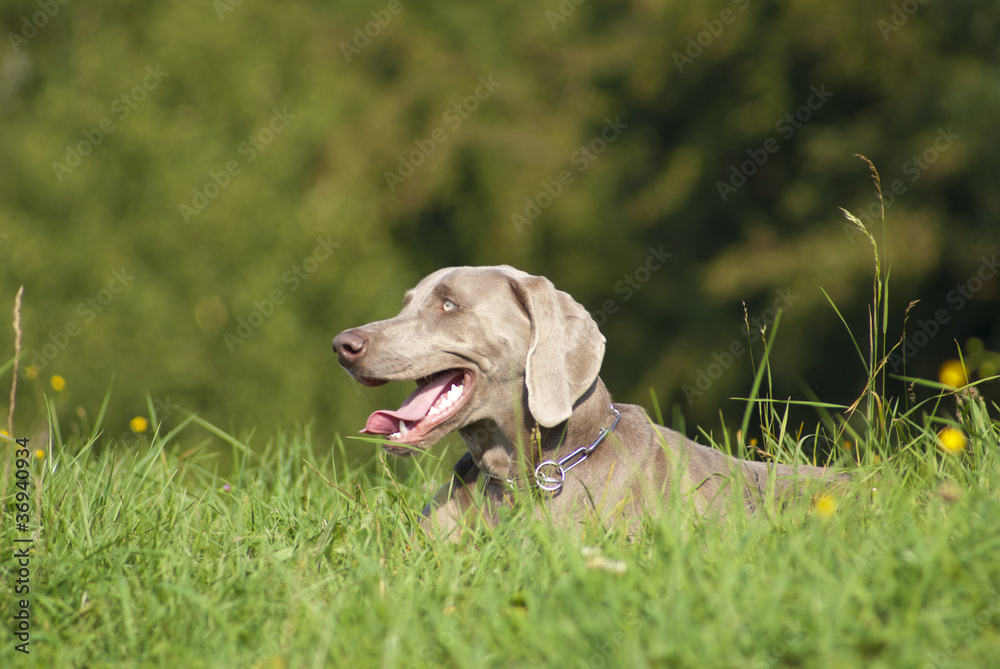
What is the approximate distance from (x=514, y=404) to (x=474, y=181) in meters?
10.7

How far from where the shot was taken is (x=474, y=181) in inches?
540

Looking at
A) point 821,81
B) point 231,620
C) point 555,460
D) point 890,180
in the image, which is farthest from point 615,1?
point 231,620

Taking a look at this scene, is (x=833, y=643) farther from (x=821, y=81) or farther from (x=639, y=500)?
(x=821, y=81)

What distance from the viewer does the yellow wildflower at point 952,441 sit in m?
2.93

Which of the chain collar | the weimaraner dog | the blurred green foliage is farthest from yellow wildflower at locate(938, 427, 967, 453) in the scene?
the blurred green foliage

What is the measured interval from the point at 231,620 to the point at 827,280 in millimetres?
8177

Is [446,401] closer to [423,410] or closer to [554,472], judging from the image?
[423,410]

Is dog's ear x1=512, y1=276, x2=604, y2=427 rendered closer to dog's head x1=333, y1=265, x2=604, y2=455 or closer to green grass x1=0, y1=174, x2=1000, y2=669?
dog's head x1=333, y1=265, x2=604, y2=455

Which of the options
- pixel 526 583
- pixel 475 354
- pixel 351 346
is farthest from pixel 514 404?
pixel 526 583

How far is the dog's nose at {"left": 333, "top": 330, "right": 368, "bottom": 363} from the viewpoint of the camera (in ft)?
10.8

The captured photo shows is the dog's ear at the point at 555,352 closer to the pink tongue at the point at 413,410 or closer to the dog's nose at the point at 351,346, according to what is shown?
the pink tongue at the point at 413,410

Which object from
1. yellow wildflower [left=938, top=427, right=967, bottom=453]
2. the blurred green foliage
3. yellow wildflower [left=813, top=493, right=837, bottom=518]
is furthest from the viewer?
the blurred green foliage

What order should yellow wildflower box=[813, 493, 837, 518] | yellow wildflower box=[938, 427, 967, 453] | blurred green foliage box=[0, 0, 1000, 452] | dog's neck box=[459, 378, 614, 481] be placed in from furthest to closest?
1. blurred green foliage box=[0, 0, 1000, 452]
2. dog's neck box=[459, 378, 614, 481]
3. yellow wildflower box=[938, 427, 967, 453]
4. yellow wildflower box=[813, 493, 837, 518]

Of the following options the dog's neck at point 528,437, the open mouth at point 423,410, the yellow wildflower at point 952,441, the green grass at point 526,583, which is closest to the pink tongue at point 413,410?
the open mouth at point 423,410
